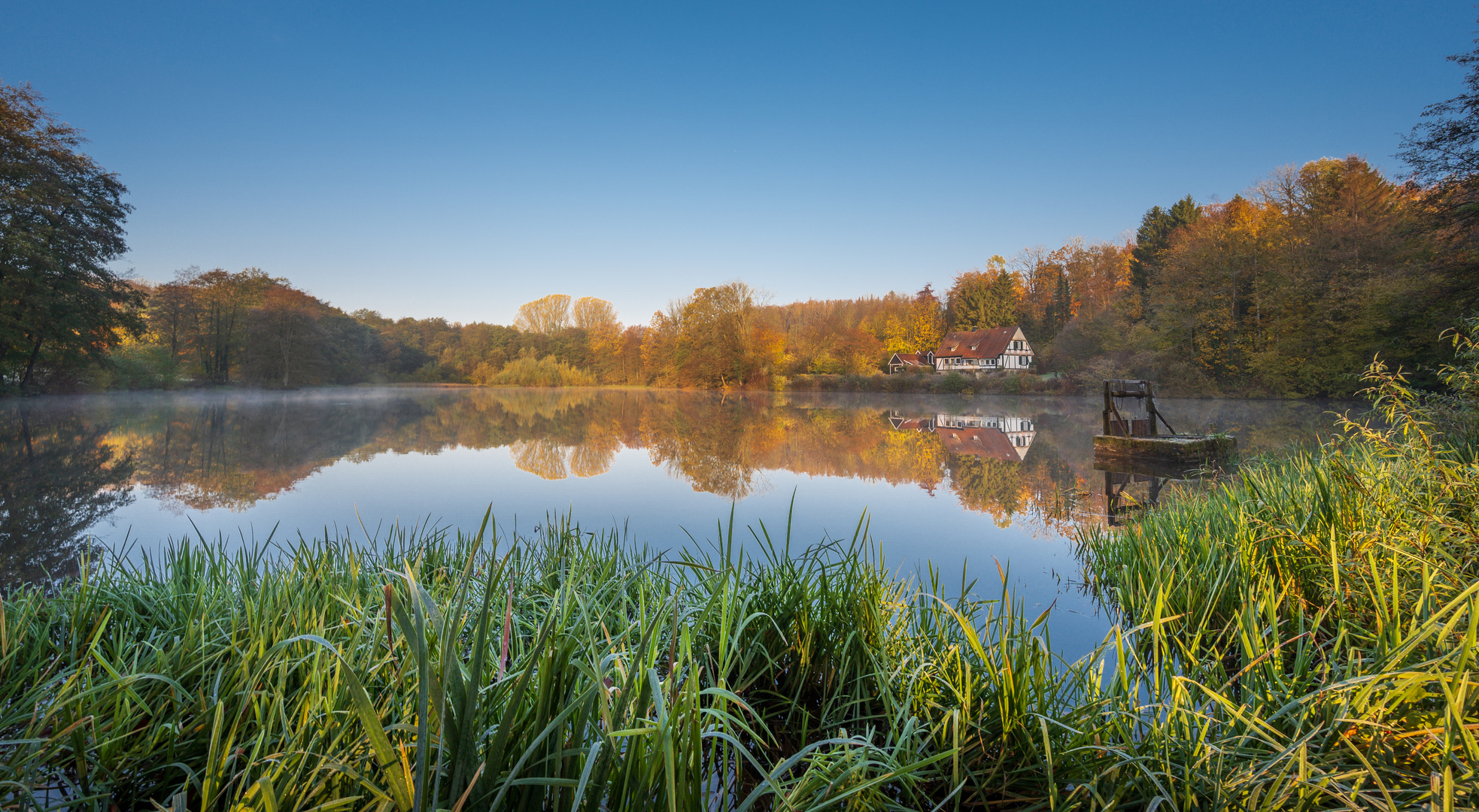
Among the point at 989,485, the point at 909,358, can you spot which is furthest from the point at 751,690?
the point at 909,358

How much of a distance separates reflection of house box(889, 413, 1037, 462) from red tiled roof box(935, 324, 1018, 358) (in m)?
26.2

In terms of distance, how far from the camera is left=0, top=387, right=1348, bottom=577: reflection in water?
20.9ft

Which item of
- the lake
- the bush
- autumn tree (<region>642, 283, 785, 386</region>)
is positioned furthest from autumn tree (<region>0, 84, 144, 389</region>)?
the bush

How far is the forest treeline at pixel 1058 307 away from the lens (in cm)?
1700

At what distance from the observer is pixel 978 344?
148 ft

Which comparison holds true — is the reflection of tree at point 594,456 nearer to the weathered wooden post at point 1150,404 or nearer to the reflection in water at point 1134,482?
the reflection in water at point 1134,482

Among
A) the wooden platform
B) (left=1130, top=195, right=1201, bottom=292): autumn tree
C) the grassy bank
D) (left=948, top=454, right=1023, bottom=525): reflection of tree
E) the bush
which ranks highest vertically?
(left=1130, top=195, right=1201, bottom=292): autumn tree

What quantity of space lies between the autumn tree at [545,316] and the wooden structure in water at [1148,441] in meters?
50.3

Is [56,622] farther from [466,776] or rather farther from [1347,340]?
[1347,340]

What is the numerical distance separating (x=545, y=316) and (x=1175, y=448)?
53.2 m

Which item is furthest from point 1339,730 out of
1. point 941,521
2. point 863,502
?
point 863,502

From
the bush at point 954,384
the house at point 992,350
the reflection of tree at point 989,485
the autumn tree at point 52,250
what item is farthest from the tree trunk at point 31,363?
the house at point 992,350

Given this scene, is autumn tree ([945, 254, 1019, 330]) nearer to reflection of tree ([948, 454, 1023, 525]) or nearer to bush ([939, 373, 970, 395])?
bush ([939, 373, 970, 395])

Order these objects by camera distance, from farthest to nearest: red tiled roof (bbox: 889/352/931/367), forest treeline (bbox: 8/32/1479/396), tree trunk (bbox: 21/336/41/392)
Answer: red tiled roof (bbox: 889/352/931/367) → tree trunk (bbox: 21/336/41/392) → forest treeline (bbox: 8/32/1479/396)
